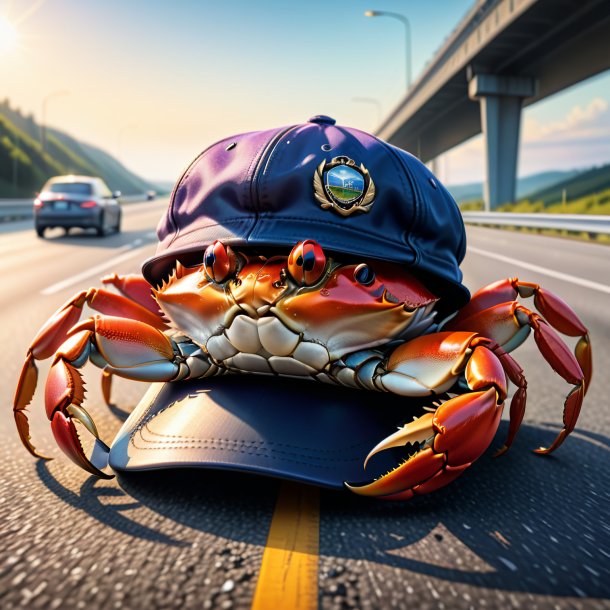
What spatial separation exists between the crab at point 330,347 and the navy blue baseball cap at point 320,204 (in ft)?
0.31

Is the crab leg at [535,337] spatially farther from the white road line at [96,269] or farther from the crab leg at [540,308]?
the white road line at [96,269]

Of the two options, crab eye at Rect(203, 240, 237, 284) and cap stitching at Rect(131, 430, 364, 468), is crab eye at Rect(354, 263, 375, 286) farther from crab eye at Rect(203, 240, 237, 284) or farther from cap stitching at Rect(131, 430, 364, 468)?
cap stitching at Rect(131, 430, 364, 468)

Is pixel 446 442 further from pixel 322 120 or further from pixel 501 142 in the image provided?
pixel 501 142

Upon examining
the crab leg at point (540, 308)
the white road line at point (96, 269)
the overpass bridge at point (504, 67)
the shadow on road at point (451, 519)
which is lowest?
the white road line at point (96, 269)

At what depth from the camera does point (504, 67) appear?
3259cm

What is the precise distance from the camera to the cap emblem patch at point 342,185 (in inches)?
105

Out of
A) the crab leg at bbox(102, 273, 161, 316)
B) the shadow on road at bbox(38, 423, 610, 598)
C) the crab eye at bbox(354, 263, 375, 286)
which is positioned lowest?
the shadow on road at bbox(38, 423, 610, 598)

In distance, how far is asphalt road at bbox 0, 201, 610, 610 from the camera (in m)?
1.73

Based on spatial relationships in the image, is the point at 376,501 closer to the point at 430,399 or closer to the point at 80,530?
the point at 430,399

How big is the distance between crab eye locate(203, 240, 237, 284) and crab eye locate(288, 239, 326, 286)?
0.84 ft

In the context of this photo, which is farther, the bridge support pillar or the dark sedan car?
the bridge support pillar

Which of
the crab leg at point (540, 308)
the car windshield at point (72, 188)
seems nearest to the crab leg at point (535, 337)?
the crab leg at point (540, 308)

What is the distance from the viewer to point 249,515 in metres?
2.22

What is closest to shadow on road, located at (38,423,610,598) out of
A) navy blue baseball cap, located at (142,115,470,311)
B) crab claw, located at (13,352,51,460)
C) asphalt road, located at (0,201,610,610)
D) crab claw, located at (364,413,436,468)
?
asphalt road, located at (0,201,610,610)
